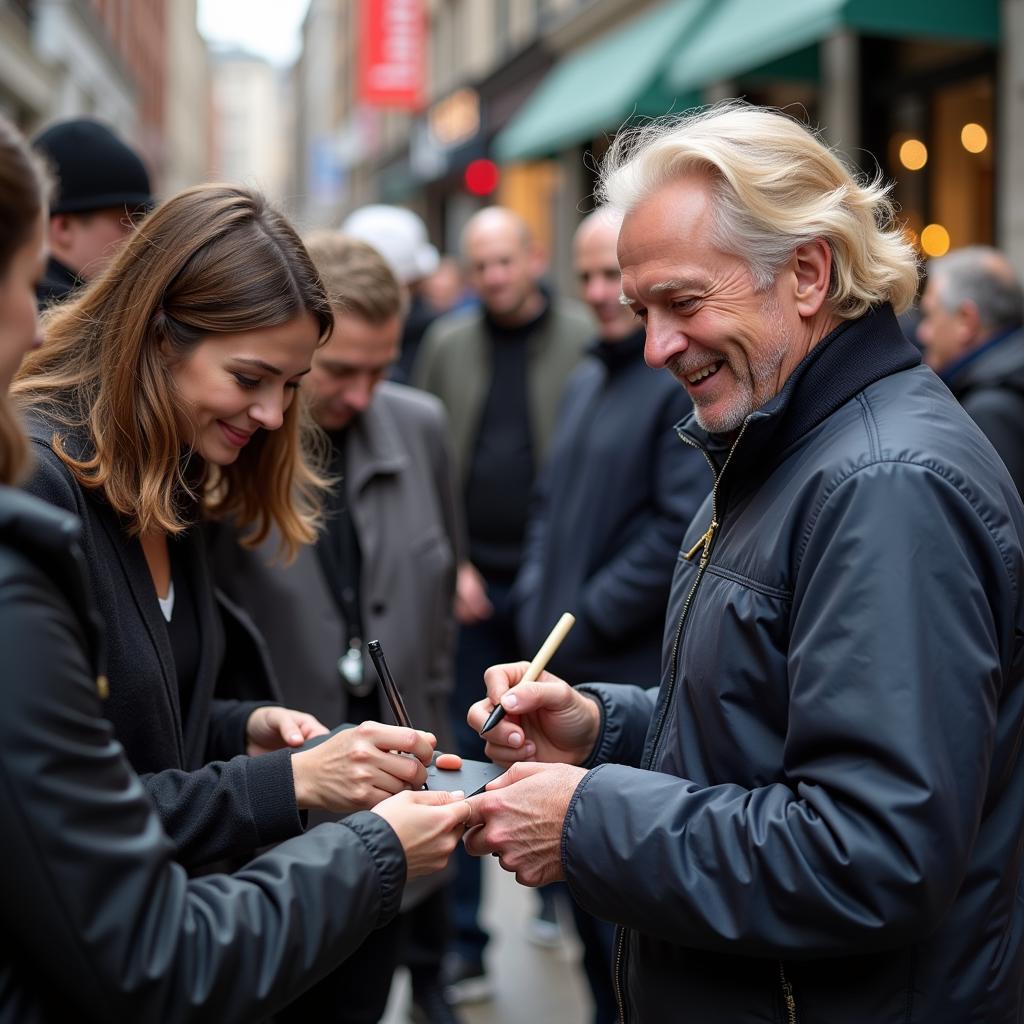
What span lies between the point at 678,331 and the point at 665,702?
0.59m

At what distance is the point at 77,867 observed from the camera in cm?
132

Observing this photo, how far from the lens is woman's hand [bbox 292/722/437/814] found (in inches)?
81.1

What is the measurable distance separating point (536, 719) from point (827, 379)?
84cm

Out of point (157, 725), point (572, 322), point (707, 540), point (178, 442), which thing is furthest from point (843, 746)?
A: point (572, 322)

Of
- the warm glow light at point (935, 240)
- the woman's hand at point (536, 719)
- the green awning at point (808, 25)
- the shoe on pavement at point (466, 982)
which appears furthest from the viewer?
the warm glow light at point (935, 240)

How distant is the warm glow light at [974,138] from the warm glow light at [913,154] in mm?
397

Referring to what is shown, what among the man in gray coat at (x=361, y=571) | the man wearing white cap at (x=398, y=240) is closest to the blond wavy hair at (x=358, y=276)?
the man in gray coat at (x=361, y=571)

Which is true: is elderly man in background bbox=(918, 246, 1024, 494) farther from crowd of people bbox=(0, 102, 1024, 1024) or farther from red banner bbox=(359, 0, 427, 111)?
red banner bbox=(359, 0, 427, 111)

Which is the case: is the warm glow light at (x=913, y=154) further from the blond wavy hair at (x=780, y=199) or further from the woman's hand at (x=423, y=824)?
the woman's hand at (x=423, y=824)

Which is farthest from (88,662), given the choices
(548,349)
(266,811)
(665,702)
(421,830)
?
(548,349)

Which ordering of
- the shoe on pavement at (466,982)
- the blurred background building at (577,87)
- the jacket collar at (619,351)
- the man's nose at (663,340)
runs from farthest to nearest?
the blurred background building at (577,87), the shoe on pavement at (466,982), the jacket collar at (619,351), the man's nose at (663,340)

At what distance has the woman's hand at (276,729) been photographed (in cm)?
240

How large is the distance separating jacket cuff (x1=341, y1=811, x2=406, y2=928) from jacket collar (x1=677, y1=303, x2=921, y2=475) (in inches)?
30.2

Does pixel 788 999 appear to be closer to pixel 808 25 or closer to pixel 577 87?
pixel 808 25
